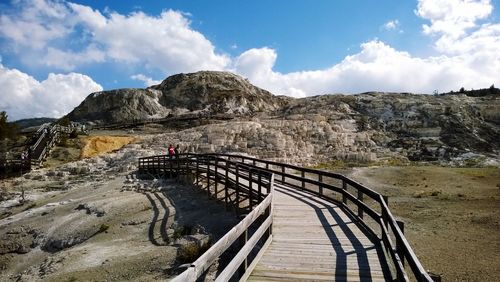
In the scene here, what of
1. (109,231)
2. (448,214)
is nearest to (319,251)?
(109,231)

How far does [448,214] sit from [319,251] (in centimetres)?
1316

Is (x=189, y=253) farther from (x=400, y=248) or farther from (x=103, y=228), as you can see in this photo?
(x=103, y=228)

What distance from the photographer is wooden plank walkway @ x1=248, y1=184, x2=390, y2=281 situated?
7.54 m

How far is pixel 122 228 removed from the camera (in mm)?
18453

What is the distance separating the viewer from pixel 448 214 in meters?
19.7

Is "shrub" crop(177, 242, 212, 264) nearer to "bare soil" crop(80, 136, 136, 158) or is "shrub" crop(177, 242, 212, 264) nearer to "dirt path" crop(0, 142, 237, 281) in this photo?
"dirt path" crop(0, 142, 237, 281)

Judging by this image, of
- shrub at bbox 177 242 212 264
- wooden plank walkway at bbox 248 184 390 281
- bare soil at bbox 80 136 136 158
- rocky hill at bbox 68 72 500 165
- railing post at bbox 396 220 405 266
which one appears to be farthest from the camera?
bare soil at bbox 80 136 136 158

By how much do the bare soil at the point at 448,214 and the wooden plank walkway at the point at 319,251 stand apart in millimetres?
3488

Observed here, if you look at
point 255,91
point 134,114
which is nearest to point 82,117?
point 134,114

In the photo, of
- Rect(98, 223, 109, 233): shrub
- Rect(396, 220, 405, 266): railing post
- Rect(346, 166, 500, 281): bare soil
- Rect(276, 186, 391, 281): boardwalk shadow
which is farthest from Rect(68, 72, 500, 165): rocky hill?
Rect(396, 220, 405, 266): railing post

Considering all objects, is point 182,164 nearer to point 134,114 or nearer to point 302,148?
point 302,148

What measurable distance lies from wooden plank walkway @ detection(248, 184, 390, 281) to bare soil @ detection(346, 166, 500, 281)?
11.4 feet

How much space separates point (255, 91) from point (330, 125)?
5669cm

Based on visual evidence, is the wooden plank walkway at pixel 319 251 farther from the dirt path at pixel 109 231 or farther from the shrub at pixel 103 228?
the shrub at pixel 103 228
